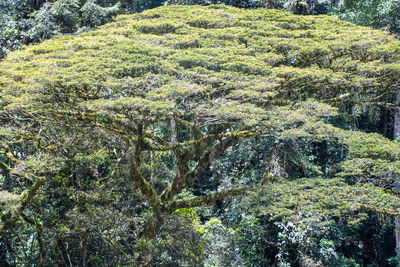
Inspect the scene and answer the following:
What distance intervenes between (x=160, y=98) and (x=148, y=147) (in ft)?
4.25

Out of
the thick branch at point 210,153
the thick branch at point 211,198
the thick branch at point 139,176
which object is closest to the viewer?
the thick branch at point 139,176

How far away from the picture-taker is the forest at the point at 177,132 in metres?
5.56

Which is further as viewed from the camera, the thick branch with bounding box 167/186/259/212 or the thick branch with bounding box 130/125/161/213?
the thick branch with bounding box 167/186/259/212

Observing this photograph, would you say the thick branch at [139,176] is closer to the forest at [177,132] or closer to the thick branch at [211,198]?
the forest at [177,132]

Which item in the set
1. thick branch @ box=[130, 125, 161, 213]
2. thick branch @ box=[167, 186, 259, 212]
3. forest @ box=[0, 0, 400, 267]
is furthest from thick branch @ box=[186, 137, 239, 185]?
thick branch @ box=[130, 125, 161, 213]

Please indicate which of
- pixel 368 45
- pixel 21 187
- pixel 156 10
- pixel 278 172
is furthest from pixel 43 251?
pixel 368 45

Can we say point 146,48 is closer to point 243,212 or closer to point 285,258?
point 243,212

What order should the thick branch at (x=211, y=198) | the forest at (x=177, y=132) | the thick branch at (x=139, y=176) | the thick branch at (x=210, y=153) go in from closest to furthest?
1. the forest at (x=177, y=132)
2. the thick branch at (x=139, y=176)
3. the thick branch at (x=211, y=198)
4. the thick branch at (x=210, y=153)

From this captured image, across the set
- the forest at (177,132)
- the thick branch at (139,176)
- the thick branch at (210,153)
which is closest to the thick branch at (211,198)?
the forest at (177,132)

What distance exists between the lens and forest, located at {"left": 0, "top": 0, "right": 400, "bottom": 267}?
5.56m

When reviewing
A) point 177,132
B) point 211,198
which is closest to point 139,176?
point 177,132

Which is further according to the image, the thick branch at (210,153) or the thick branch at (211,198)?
the thick branch at (210,153)

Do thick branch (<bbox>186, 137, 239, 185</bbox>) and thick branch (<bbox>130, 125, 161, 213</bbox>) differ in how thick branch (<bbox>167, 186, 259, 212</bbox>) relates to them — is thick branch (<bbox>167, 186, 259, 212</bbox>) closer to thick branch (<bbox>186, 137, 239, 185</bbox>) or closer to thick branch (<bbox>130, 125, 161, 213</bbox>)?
thick branch (<bbox>130, 125, 161, 213</bbox>)

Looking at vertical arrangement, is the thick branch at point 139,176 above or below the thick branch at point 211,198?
above
